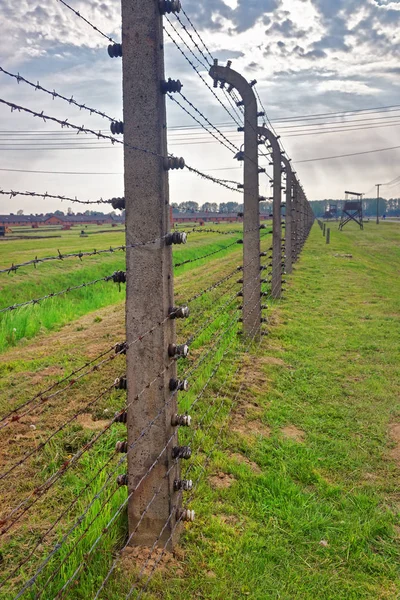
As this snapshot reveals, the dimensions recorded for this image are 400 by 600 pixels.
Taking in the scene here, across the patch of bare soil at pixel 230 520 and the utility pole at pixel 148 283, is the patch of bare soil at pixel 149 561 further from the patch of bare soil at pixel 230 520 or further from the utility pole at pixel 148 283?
the patch of bare soil at pixel 230 520

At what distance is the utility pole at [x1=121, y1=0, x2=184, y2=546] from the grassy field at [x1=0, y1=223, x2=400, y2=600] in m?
0.38

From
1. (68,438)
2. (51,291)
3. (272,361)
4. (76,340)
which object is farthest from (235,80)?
(51,291)

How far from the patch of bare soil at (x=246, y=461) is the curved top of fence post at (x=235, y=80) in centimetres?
577

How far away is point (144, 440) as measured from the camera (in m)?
3.19

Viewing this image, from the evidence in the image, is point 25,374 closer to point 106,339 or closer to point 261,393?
point 106,339

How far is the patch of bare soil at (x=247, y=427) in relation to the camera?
5.19 m

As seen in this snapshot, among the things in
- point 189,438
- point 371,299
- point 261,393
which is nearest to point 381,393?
point 261,393

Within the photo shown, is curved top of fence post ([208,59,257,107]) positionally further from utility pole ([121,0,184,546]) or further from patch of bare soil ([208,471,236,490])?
patch of bare soil ([208,471,236,490])

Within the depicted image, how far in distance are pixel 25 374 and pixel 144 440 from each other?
15.1 ft

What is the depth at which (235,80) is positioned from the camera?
25.1 ft

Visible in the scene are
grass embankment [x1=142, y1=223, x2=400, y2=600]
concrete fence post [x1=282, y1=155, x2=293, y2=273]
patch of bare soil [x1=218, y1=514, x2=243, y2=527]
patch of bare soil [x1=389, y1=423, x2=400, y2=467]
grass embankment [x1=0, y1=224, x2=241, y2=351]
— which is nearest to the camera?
grass embankment [x1=142, y1=223, x2=400, y2=600]

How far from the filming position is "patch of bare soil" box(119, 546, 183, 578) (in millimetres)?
3102

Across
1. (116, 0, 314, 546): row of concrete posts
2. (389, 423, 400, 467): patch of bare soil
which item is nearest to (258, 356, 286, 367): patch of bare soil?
(389, 423, 400, 467): patch of bare soil

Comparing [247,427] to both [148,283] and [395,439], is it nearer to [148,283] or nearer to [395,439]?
[395,439]
